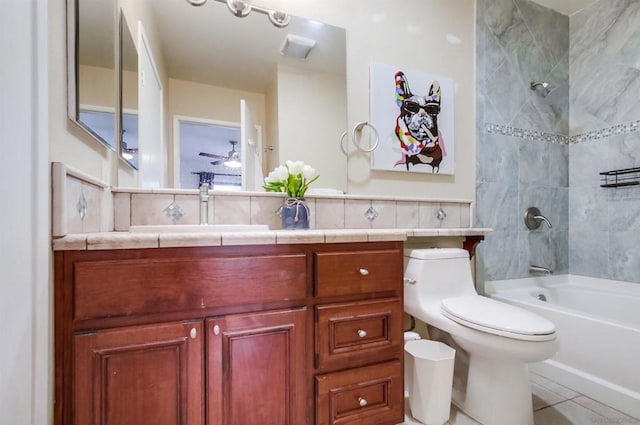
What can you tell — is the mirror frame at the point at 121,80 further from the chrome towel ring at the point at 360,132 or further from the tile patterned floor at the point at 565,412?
the tile patterned floor at the point at 565,412

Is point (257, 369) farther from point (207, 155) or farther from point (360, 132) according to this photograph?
point (360, 132)

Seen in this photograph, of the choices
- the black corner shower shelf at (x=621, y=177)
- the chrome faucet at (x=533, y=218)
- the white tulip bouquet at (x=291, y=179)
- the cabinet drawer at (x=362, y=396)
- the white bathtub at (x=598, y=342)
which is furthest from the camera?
the chrome faucet at (x=533, y=218)

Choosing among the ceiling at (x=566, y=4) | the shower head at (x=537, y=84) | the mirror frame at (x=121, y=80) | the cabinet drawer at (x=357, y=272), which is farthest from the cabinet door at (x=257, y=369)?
the ceiling at (x=566, y=4)

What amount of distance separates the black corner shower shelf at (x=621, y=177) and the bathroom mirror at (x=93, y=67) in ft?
10.4

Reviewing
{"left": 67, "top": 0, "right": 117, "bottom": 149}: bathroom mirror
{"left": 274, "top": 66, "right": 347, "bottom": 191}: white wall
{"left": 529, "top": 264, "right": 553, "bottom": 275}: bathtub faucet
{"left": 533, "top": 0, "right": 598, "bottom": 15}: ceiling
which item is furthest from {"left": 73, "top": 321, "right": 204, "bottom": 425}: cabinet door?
{"left": 533, "top": 0, "right": 598, "bottom": 15}: ceiling

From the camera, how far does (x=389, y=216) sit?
6.18 ft

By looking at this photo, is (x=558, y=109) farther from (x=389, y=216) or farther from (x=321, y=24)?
(x=321, y=24)

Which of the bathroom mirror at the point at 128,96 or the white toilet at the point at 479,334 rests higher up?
the bathroom mirror at the point at 128,96

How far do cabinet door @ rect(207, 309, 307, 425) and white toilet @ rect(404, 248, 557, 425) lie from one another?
738mm

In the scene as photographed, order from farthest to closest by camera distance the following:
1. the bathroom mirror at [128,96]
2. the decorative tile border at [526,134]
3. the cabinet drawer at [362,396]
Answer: the decorative tile border at [526,134] → the bathroom mirror at [128,96] → the cabinet drawer at [362,396]

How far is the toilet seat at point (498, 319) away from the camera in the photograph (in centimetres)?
114

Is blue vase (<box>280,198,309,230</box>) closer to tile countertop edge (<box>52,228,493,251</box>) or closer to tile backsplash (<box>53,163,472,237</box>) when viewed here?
tile backsplash (<box>53,163,472,237</box>)

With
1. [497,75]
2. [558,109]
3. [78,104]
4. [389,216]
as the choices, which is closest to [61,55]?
[78,104]

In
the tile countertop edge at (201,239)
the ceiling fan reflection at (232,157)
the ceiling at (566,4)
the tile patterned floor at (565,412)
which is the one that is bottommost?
the tile patterned floor at (565,412)
